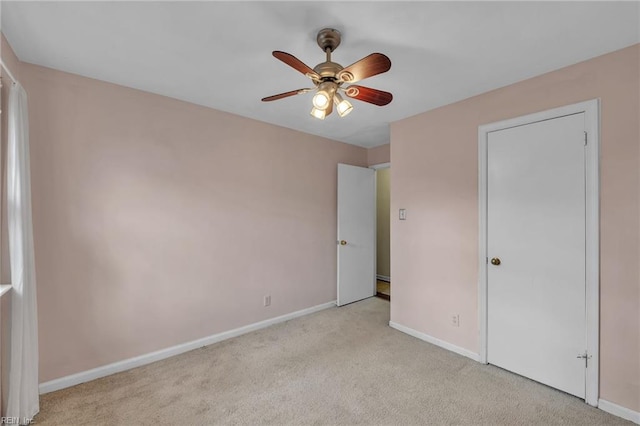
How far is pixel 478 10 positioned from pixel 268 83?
153 cm

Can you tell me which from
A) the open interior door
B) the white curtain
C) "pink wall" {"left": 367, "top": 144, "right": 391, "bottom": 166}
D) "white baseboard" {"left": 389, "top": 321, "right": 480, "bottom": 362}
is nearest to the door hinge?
"white baseboard" {"left": 389, "top": 321, "right": 480, "bottom": 362}

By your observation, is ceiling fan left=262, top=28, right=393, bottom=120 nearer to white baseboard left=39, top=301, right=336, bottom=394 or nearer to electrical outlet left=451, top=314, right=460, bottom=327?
electrical outlet left=451, top=314, right=460, bottom=327

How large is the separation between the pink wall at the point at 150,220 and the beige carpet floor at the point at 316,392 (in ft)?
1.15

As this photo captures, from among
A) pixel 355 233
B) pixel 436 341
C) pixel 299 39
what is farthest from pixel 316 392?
pixel 299 39

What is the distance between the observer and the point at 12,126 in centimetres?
168

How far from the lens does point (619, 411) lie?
1.86 m

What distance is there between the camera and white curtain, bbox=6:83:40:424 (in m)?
1.68

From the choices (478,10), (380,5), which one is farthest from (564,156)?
(380,5)

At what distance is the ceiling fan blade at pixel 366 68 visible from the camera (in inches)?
57.2

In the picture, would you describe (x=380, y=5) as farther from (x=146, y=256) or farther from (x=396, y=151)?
(x=146, y=256)

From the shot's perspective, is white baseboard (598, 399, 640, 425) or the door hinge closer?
white baseboard (598, 399, 640, 425)

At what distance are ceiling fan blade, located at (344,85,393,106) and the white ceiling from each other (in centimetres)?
31

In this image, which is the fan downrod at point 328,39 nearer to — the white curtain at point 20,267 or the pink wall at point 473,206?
the pink wall at point 473,206

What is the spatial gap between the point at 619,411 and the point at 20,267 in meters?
3.91
